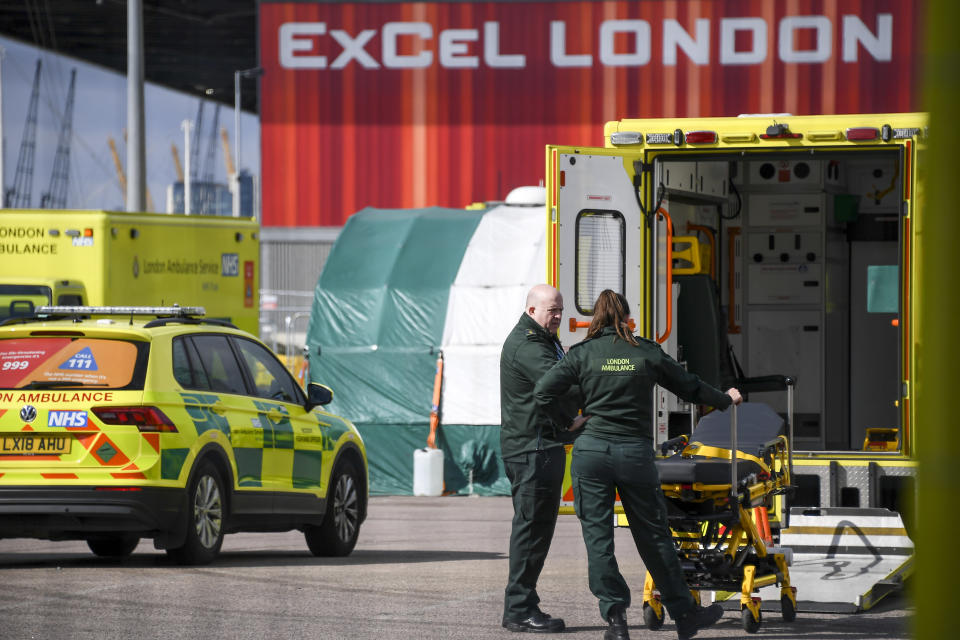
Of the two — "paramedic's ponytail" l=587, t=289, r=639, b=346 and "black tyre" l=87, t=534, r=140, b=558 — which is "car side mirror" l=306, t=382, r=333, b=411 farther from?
"paramedic's ponytail" l=587, t=289, r=639, b=346

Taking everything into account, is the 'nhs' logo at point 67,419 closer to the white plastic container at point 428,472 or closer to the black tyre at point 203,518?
the black tyre at point 203,518

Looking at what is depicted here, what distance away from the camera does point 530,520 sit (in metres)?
7.87

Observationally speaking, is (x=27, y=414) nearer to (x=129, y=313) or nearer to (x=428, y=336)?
(x=129, y=313)

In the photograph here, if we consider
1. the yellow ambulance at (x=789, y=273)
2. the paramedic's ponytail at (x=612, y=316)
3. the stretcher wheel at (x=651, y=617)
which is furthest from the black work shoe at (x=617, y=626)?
the yellow ambulance at (x=789, y=273)

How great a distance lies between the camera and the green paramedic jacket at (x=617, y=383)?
7.34 metres

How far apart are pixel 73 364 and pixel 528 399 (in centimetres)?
360

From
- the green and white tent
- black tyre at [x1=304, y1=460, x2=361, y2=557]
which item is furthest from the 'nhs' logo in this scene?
the green and white tent

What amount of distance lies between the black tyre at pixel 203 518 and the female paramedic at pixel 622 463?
3.57m

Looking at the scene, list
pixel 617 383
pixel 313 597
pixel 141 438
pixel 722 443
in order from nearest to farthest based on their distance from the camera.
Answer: pixel 617 383
pixel 722 443
pixel 313 597
pixel 141 438

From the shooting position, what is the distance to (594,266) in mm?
10172

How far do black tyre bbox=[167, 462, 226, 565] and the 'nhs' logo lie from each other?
0.79 meters

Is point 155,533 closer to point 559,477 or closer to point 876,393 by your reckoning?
point 559,477

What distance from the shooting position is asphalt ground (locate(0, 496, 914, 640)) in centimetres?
784

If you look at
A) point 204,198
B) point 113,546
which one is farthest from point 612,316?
point 204,198
